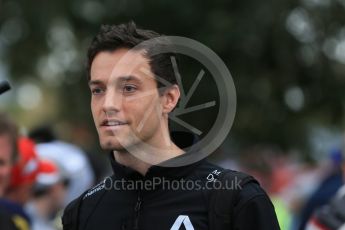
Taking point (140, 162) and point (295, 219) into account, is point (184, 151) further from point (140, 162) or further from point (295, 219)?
point (295, 219)

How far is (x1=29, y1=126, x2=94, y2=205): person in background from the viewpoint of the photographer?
7821 mm

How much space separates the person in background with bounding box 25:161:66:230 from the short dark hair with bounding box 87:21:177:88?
3.15 meters

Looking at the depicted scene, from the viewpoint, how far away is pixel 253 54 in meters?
12.8

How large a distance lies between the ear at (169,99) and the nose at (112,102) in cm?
23

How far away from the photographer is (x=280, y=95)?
1309cm

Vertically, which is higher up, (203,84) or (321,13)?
(321,13)

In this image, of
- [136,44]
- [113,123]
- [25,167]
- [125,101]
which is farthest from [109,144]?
[25,167]

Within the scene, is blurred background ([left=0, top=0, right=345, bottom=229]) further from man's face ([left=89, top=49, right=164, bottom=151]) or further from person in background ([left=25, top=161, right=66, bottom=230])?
man's face ([left=89, top=49, right=164, bottom=151])

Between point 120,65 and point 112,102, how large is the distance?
170 millimetres

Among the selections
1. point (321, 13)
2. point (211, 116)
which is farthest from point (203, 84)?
point (321, 13)

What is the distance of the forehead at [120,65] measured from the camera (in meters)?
4.07

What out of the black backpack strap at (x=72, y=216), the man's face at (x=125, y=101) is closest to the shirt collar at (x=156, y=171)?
the man's face at (x=125, y=101)

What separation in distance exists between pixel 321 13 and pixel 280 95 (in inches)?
50.1

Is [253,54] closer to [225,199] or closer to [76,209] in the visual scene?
[76,209]
